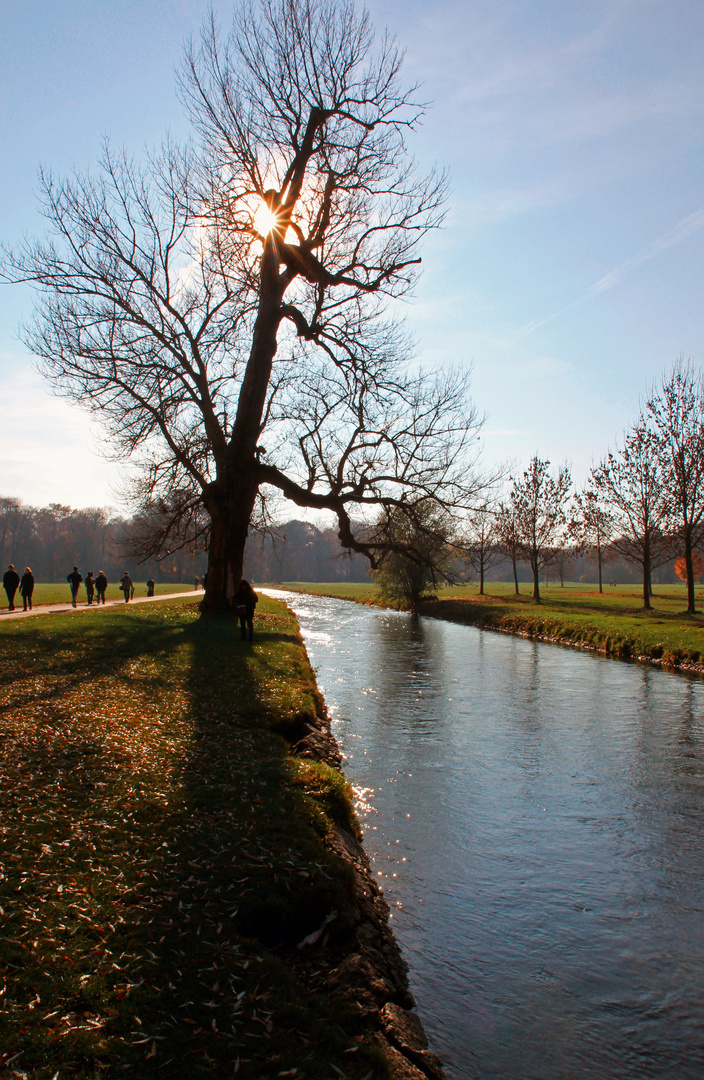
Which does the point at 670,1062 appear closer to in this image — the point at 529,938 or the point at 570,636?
the point at 529,938

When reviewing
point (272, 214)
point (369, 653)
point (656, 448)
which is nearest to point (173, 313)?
point (272, 214)

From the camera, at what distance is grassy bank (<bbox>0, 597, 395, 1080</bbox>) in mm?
3451

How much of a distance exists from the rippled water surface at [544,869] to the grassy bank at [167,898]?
1.17 m

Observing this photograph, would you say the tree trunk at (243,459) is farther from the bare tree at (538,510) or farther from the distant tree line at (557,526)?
the bare tree at (538,510)

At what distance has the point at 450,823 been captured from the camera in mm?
8367

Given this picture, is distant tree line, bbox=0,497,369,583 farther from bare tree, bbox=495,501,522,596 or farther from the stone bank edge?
the stone bank edge

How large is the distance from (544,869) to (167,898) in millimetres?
4406

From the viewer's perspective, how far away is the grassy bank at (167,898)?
11.3ft

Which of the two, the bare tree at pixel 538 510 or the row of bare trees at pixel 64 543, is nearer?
the bare tree at pixel 538 510

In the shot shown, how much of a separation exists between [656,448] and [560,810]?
3250 cm

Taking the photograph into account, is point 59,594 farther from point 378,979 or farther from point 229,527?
point 378,979

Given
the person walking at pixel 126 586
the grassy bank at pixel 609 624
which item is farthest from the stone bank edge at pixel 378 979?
the person walking at pixel 126 586

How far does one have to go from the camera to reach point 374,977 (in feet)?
14.8

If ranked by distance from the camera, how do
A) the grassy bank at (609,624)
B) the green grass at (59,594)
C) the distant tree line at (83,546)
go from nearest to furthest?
the grassy bank at (609,624) → the green grass at (59,594) → the distant tree line at (83,546)
